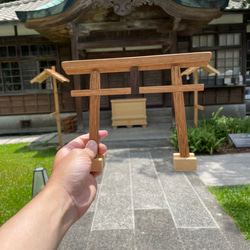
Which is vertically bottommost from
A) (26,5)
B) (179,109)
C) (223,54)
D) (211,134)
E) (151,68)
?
(211,134)

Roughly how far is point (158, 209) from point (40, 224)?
248 cm

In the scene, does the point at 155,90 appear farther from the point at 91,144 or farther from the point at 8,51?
the point at 8,51

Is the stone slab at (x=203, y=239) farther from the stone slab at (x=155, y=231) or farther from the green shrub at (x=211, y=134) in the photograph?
the green shrub at (x=211, y=134)

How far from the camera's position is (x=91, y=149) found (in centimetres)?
165

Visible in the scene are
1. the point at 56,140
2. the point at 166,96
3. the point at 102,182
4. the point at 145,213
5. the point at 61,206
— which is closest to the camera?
the point at 61,206

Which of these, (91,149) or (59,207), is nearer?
(59,207)

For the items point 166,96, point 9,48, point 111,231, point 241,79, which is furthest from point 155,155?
point 9,48

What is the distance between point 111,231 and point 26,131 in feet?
26.8

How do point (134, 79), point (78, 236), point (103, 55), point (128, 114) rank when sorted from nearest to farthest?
point (134, 79)
point (78, 236)
point (128, 114)
point (103, 55)

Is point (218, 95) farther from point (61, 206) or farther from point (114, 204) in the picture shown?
point (61, 206)

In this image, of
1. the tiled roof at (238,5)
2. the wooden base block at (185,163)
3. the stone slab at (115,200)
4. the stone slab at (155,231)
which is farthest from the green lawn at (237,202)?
the tiled roof at (238,5)

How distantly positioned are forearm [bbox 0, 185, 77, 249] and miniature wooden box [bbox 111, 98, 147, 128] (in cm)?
767

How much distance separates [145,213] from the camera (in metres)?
3.17

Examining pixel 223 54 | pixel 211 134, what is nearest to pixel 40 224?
pixel 211 134
